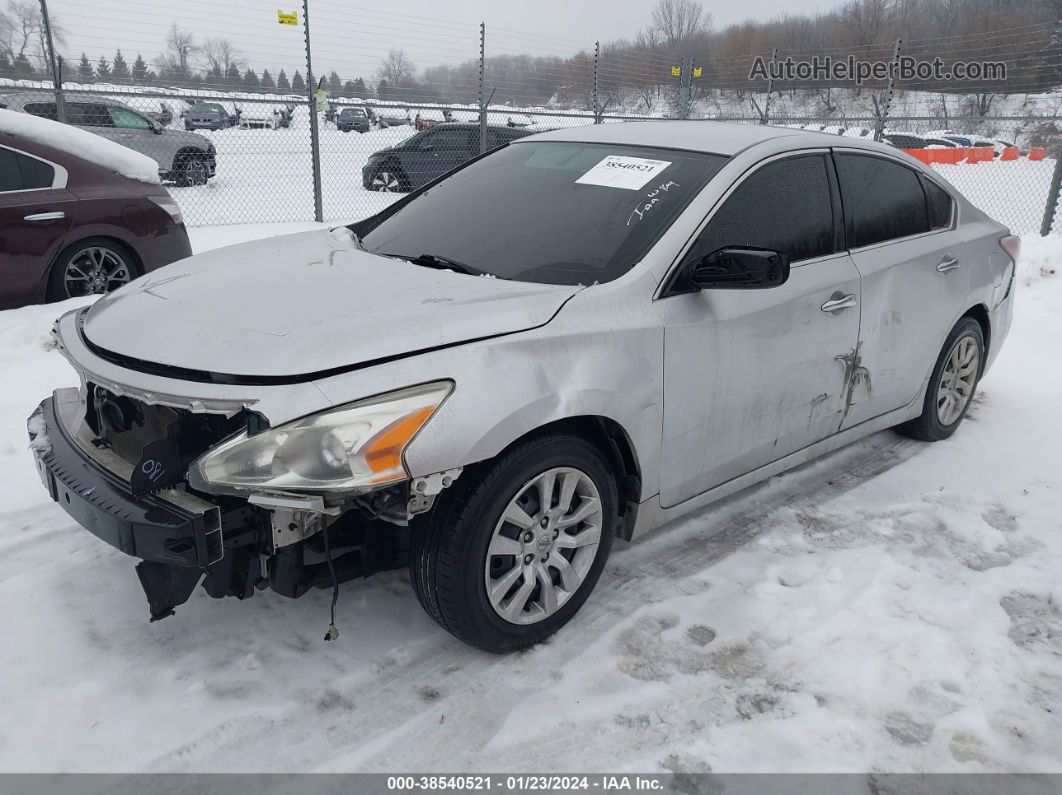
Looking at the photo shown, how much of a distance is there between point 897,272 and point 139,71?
10990 millimetres

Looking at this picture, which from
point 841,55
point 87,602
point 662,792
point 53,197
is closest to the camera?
point 662,792

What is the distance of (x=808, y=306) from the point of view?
3.36 meters

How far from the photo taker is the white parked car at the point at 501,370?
225 cm

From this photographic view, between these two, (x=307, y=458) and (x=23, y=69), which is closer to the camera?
(x=307, y=458)

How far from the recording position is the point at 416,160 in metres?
14.5

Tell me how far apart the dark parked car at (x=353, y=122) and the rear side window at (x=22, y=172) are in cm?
1536

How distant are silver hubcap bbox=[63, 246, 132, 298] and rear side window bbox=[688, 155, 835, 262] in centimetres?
466

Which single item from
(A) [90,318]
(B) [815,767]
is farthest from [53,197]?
(B) [815,767]

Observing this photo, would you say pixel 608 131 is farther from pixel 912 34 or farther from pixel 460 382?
pixel 912 34

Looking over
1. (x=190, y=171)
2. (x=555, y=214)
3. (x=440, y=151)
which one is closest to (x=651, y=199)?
(x=555, y=214)

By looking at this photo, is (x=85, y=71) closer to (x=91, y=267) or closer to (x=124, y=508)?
(x=91, y=267)

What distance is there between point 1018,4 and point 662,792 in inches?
1906

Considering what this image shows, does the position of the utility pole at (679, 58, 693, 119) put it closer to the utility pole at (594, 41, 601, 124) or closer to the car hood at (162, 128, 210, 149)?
the utility pole at (594, 41, 601, 124)

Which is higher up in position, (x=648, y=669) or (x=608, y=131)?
(x=608, y=131)
